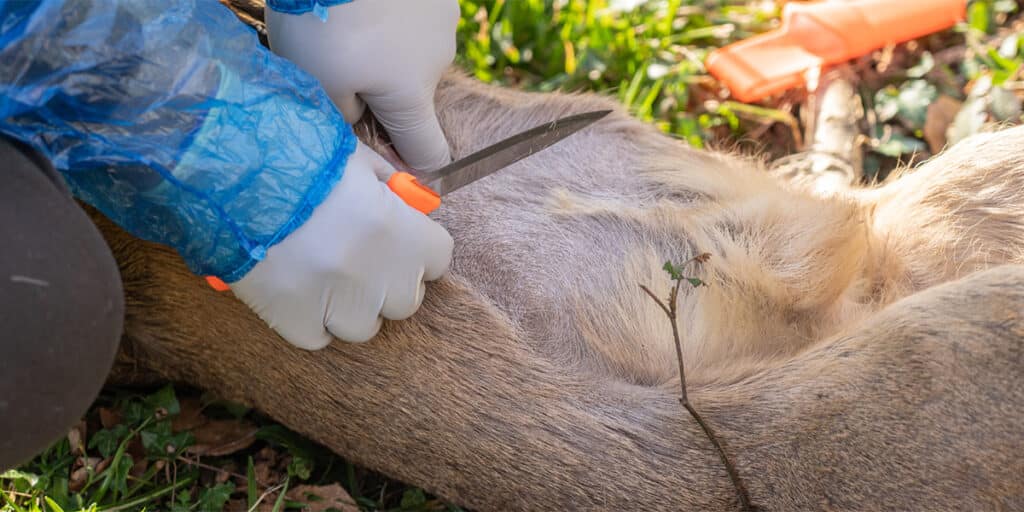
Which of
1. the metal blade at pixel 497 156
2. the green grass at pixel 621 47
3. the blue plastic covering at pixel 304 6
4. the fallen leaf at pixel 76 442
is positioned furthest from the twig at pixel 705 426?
the fallen leaf at pixel 76 442

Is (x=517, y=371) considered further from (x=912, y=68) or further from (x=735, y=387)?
(x=912, y=68)

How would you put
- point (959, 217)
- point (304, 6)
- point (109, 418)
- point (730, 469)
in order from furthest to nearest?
point (109, 418), point (959, 217), point (730, 469), point (304, 6)

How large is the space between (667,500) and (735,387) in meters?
0.33

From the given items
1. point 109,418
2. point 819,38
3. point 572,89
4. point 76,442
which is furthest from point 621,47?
point 76,442

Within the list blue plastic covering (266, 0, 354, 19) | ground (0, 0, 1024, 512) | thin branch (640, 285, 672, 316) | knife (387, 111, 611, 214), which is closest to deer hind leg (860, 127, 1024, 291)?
ground (0, 0, 1024, 512)

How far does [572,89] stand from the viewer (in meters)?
4.18

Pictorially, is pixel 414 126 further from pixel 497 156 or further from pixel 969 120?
pixel 969 120

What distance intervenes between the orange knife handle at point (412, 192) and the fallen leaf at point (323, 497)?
3.43ft

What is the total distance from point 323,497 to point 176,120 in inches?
56.5

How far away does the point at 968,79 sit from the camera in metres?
4.01

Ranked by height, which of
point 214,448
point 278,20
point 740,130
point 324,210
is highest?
point 278,20

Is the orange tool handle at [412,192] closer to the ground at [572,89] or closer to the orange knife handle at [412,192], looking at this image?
the orange knife handle at [412,192]

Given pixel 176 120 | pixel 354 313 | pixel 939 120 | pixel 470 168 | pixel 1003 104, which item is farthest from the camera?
pixel 939 120

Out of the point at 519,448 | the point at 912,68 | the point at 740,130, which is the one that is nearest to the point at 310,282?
the point at 519,448
